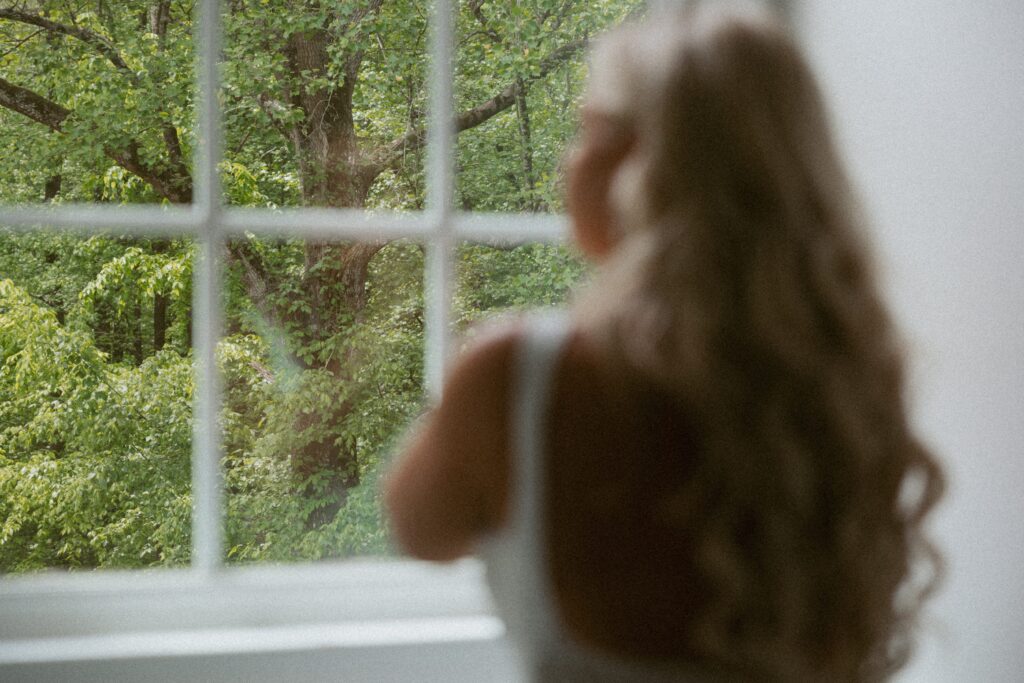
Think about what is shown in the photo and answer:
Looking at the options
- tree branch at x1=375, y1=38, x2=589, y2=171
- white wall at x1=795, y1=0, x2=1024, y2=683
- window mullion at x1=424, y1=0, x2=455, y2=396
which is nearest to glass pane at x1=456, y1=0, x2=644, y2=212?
tree branch at x1=375, y1=38, x2=589, y2=171

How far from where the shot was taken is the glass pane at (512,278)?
66.4 inches

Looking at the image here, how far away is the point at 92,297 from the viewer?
1816 mm

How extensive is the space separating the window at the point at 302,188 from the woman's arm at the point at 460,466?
687mm

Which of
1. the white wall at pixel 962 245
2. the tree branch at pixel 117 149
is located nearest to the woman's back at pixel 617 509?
the white wall at pixel 962 245

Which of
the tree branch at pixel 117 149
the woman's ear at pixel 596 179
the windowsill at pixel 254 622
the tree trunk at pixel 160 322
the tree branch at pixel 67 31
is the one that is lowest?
the windowsill at pixel 254 622

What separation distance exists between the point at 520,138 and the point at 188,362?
748 millimetres

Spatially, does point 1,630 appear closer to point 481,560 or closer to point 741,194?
point 481,560

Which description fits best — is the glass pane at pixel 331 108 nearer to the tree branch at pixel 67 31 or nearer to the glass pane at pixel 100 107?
the glass pane at pixel 100 107

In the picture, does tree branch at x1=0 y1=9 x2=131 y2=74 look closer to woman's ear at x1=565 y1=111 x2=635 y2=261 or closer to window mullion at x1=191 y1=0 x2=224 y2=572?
window mullion at x1=191 y1=0 x2=224 y2=572

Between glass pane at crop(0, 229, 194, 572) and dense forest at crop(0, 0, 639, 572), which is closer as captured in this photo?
dense forest at crop(0, 0, 639, 572)

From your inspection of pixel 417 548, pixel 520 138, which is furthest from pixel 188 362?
pixel 417 548

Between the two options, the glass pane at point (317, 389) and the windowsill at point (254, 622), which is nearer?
the windowsill at point (254, 622)

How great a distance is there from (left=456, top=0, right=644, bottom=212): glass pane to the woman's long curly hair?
2.97 ft

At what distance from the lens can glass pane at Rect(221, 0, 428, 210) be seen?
65.0 inches
